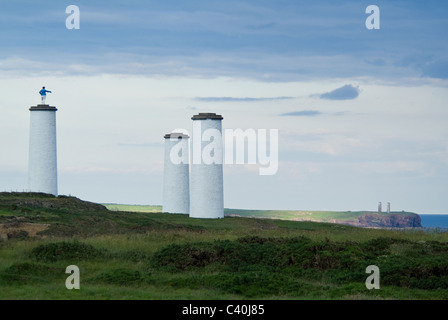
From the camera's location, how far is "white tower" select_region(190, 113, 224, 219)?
151 ft

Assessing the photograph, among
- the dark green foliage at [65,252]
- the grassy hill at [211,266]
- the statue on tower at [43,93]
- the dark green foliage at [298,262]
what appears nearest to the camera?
the grassy hill at [211,266]

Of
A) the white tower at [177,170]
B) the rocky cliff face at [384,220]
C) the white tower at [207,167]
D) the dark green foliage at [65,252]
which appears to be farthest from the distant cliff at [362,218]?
the dark green foliage at [65,252]

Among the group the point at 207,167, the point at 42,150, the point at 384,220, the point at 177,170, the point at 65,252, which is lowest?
the point at 384,220

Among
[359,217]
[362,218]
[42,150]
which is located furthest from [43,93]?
[359,217]

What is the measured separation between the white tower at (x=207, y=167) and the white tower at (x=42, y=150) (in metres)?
10.3

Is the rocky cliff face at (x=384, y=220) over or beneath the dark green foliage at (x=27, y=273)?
beneath

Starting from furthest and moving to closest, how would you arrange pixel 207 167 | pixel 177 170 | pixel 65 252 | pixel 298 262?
pixel 177 170
pixel 207 167
pixel 65 252
pixel 298 262

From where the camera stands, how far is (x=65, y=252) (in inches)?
984

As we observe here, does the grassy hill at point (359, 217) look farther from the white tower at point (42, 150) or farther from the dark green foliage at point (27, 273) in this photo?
the dark green foliage at point (27, 273)

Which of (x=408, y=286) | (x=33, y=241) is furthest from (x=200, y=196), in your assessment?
(x=408, y=286)

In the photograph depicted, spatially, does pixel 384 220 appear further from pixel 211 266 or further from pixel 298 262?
pixel 211 266

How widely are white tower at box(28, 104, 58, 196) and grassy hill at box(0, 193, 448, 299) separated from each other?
14.7m

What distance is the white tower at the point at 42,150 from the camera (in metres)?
48.6

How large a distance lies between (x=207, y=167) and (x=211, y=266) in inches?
901
